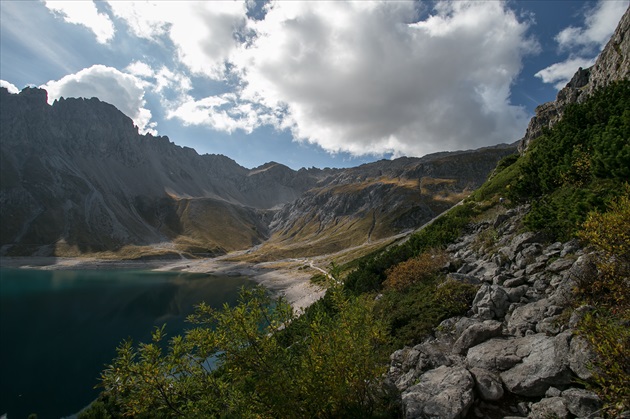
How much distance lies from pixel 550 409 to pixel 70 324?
3039 inches

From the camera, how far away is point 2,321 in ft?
195

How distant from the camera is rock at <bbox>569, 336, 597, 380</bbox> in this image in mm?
8149

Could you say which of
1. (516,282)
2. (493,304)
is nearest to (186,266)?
(493,304)

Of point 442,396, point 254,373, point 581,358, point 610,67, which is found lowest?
point 442,396

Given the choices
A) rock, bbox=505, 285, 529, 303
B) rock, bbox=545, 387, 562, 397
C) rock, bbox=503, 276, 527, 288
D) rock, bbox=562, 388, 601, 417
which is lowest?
rock, bbox=545, 387, 562, 397

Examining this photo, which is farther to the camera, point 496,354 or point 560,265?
point 560,265

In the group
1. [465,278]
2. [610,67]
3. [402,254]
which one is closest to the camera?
[465,278]

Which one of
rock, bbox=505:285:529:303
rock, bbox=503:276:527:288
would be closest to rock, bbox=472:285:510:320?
rock, bbox=505:285:529:303

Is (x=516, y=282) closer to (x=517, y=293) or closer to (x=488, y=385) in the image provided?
(x=517, y=293)

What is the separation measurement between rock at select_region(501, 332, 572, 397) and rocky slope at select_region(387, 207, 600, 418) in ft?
0.08

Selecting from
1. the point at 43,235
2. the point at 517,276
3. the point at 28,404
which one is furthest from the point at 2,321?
→ the point at 43,235

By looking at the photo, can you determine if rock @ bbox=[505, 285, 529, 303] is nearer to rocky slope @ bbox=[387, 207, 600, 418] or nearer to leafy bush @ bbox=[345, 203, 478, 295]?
rocky slope @ bbox=[387, 207, 600, 418]

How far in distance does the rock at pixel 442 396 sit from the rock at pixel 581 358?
9.11 ft

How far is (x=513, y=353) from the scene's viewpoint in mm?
10539
